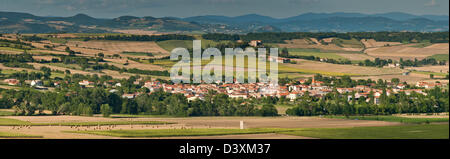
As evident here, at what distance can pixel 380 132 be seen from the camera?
3956cm

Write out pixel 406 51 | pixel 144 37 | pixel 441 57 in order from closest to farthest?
pixel 441 57 → pixel 406 51 → pixel 144 37

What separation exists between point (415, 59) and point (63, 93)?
6795 centimetres

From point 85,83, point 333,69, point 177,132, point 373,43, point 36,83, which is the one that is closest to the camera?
point 177,132

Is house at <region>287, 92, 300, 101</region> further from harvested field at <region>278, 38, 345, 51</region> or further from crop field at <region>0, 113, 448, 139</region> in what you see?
harvested field at <region>278, 38, 345, 51</region>

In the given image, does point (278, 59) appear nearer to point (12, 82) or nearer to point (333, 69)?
point (333, 69)

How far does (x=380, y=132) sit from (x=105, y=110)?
2227 centimetres

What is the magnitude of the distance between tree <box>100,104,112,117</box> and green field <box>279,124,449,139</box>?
16.8 meters

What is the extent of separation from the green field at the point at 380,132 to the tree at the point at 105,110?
16.8 meters

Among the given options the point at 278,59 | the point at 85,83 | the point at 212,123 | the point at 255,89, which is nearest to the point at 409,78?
the point at 278,59

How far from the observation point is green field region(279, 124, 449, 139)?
3709cm

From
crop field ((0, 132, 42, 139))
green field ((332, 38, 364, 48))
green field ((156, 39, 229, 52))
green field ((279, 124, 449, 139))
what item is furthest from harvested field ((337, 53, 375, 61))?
crop field ((0, 132, 42, 139))

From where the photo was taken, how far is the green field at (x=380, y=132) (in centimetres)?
3709
